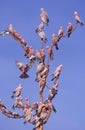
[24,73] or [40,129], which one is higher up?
[24,73]

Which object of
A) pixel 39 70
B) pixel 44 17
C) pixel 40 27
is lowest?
pixel 39 70

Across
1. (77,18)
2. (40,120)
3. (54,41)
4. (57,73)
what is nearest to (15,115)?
(40,120)

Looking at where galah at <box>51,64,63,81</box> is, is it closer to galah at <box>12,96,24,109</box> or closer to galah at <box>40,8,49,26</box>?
galah at <box>12,96,24,109</box>

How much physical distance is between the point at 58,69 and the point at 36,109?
1.06 m

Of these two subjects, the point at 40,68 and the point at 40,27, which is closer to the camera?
the point at 40,68

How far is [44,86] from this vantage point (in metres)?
8.78

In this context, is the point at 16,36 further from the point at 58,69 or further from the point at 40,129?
the point at 40,129

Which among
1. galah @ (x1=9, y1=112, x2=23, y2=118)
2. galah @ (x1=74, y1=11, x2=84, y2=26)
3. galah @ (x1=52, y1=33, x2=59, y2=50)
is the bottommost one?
galah @ (x1=9, y1=112, x2=23, y2=118)

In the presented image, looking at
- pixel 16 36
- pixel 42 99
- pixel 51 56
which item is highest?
pixel 16 36

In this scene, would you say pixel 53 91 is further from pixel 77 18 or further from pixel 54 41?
pixel 77 18

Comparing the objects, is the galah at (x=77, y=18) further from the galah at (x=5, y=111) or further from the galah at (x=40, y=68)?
the galah at (x=5, y=111)

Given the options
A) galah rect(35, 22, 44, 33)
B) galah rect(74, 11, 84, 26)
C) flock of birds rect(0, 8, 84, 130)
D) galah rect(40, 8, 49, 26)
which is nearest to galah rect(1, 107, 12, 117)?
flock of birds rect(0, 8, 84, 130)

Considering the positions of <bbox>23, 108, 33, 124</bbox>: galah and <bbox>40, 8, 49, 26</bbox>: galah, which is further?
<bbox>40, 8, 49, 26</bbox>: galah

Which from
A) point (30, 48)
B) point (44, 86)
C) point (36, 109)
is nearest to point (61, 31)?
point (30, 48)
